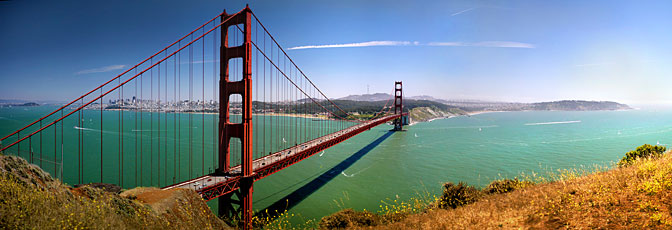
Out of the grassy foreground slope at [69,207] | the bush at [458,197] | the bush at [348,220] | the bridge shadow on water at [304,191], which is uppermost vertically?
the grassy foreground slope at [69,207]

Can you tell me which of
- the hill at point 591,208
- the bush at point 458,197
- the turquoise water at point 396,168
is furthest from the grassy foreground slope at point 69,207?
the turquoise water at point 396,168

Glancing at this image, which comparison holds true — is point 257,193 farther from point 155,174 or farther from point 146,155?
point 146,155

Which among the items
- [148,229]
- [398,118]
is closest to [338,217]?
[148,229]

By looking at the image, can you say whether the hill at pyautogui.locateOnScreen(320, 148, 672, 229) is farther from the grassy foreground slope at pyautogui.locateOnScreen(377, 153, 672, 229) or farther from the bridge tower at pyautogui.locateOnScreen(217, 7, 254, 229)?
the bridge tower at pyautogui.locateOnScreen(217, 7, 254, 229)

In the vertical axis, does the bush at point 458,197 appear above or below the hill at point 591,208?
below

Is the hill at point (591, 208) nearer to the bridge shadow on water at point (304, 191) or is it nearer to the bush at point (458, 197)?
the bush at point (458, 197)

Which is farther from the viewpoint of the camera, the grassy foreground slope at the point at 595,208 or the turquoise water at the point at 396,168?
the turquoise water at the point at 396,168

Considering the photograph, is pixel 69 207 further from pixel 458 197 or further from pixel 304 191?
pixel 304 191
